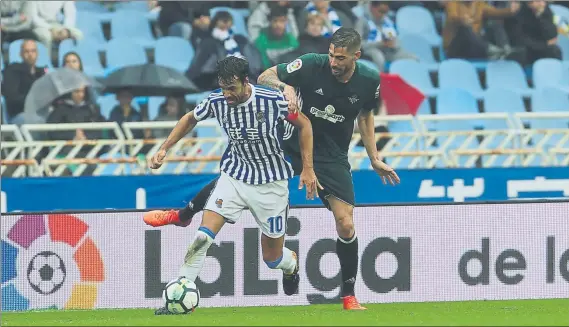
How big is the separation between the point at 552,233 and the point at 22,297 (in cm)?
459

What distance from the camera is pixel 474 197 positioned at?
14797 mm

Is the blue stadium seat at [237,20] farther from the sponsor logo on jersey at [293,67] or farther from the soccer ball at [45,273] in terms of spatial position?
the sponsor logo on jersey at [293,67]

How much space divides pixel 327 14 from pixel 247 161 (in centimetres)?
892

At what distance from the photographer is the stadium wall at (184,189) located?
1410 centimetres

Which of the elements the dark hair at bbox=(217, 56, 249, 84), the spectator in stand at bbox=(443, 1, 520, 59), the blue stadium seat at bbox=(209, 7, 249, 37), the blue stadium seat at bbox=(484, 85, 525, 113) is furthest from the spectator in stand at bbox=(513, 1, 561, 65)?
the dark hair at bbox=(217, 56, 249, 84)

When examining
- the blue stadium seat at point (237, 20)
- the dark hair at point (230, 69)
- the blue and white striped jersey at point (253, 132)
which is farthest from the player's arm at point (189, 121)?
the blue stadium seat at point (237, 20)

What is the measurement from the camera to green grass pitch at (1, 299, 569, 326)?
8234mm

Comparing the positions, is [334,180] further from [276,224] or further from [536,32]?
[536,32]

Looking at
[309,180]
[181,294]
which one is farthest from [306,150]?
[181,294]

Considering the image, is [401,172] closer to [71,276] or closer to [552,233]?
[552,233]

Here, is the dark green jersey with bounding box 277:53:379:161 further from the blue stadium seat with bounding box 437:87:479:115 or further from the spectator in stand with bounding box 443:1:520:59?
the spectator in stand with bounding box 443:1:520:59

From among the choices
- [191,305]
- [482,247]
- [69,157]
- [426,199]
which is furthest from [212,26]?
[191,305]

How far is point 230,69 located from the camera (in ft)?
28.4

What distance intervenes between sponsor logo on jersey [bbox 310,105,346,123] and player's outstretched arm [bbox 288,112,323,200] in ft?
1.71
